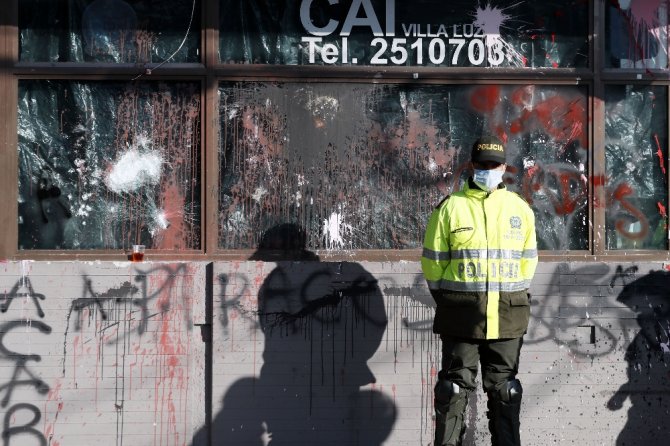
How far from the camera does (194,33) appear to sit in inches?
293

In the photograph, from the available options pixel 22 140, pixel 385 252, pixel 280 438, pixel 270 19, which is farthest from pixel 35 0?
pixel 280 438

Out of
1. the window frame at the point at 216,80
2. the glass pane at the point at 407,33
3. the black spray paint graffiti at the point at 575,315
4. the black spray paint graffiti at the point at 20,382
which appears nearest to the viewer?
the black spray paint graffiti at the point at 20,382

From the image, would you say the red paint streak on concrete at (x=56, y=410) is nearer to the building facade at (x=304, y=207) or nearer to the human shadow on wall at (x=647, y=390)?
the building facade at (x=304, y=207)

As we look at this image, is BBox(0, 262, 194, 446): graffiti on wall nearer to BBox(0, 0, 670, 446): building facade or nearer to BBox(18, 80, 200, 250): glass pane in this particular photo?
BBox(0, 0, 670, 446): building facade

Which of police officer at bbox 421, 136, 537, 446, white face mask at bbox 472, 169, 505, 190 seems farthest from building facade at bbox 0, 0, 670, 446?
white face mask at bbox 472, 169, 505, 190

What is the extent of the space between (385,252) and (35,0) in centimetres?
326

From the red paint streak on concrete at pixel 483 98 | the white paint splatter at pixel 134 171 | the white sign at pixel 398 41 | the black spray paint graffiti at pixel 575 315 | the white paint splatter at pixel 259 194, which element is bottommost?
the black spray paint graffiti at pixel 575 315

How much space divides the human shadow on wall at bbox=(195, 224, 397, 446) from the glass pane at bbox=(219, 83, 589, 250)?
57 centimetres

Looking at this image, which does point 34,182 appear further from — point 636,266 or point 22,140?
point 636,266

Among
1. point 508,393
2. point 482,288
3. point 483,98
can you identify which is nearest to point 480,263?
point 482,288

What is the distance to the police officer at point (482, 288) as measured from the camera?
5895 millimetres

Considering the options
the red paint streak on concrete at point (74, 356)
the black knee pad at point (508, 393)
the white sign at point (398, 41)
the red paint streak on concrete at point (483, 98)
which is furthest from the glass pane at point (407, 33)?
the black knee pad at point (508, 393)

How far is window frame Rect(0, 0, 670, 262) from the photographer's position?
7348 mm

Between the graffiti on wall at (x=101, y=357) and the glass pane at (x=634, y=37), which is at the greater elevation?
the glass pane at (x=634, y=37)
